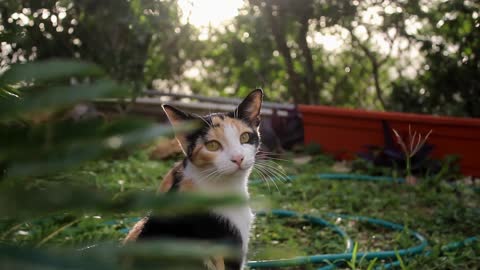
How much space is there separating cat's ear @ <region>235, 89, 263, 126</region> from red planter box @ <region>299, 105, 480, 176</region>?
226cm

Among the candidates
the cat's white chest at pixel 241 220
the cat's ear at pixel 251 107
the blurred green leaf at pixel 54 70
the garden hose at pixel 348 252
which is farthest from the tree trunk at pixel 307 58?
the blurred green leaf at pixel 54 70

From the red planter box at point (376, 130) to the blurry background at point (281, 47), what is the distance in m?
0.72

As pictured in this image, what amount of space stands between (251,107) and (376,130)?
103 inches

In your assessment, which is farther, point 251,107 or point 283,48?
point 283,48

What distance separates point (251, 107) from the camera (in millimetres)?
2059

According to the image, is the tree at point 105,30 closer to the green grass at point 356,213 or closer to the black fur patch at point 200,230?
the green grass at point 356,213

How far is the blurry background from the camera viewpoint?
460cm

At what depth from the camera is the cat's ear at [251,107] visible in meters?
2.03

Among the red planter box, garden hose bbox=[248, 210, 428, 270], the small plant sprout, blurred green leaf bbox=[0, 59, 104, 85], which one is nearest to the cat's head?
garden hose bbox=[248, 210, 428, 270]

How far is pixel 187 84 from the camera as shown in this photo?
677 cm

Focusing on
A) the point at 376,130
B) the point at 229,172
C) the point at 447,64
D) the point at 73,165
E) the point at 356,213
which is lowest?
the point at 356,213

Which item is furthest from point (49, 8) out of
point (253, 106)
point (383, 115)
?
point (253, 106)

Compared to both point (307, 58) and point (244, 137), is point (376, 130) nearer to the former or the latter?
point (307, 58)

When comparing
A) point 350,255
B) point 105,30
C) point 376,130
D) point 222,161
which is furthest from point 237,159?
point 105,30
